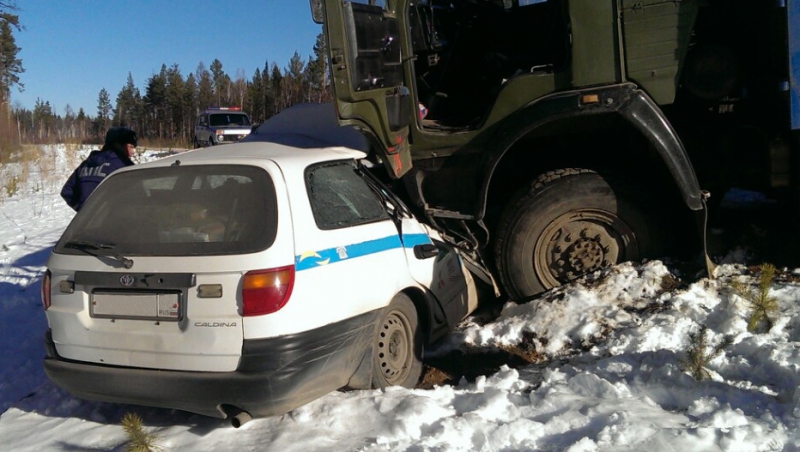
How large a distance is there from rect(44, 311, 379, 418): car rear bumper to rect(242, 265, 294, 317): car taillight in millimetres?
155

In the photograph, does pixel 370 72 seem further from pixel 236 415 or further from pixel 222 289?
pixel 236 415

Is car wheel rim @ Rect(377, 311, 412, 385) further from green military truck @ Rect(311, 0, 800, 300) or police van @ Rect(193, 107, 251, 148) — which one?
police van @ Rect(193, 107, 251, 148)

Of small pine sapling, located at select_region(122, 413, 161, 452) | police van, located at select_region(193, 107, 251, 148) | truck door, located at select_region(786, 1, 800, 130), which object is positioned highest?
police van, located at select_region(193, 107, 251, 148)

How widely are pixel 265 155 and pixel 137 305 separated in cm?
110

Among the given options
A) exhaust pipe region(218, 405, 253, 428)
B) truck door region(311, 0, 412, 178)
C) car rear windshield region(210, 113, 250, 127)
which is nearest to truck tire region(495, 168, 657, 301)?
truck door region(311, 0, 412, 178)

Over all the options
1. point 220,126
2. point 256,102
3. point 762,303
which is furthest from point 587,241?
point 256,102

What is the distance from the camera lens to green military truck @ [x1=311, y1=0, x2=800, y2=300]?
4941 millimetres

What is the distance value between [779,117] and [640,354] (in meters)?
2.46

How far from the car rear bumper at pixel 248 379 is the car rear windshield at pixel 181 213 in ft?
1.78

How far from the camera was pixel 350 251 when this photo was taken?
3.77 meters

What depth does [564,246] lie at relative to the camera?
5539mm

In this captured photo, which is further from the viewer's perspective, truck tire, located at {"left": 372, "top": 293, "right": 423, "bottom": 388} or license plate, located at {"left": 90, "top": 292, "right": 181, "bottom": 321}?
truck tire, located at {"left": 372, "top": 293, "right": 423, "bottom": 388}

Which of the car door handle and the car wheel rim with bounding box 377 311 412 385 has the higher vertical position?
the car door handle

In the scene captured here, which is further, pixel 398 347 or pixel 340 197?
pixel 398 347
